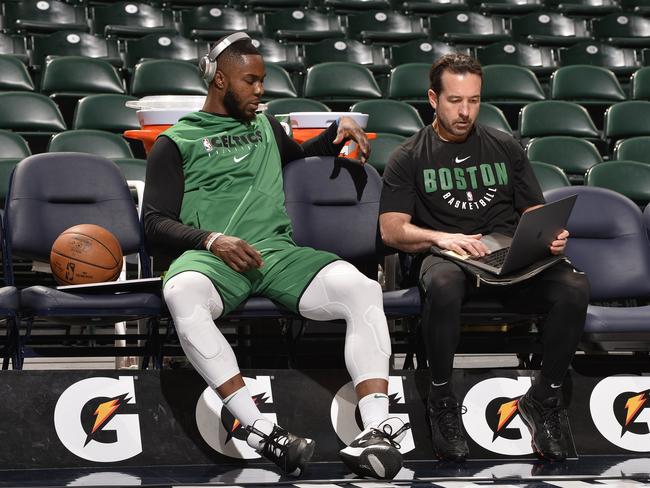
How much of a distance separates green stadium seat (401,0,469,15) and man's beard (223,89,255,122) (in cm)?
562

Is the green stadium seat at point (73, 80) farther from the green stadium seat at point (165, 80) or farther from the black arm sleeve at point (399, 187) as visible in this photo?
the black arm sleeve at point (399, 187)

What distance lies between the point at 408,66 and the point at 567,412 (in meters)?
4.21

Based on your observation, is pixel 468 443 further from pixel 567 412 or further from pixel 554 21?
pixel 554 21

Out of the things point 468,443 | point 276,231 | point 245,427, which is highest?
point 276,231

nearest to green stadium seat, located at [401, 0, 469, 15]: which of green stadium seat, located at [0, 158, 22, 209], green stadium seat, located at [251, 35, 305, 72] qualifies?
green stadium seat, located at [251, 35, 305, 72]

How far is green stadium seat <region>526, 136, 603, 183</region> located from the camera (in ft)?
20.2

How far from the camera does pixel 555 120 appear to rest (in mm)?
6809

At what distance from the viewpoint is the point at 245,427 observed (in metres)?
3.05

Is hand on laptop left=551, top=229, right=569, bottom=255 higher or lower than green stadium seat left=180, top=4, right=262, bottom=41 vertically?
lower

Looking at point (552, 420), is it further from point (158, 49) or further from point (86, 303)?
point (158, 49)

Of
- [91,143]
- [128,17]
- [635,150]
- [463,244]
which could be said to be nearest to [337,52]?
[128,17]

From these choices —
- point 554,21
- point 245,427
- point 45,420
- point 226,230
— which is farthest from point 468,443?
point 554,21

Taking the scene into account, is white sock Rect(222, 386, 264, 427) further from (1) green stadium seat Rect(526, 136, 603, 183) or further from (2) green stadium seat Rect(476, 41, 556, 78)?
(2) green stadium seat Rect(476, 41, 556, 78)

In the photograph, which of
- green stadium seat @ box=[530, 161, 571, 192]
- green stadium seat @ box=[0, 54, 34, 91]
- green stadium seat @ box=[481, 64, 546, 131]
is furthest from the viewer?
green stadium seat @ box=[481, 64, 546, 131]
